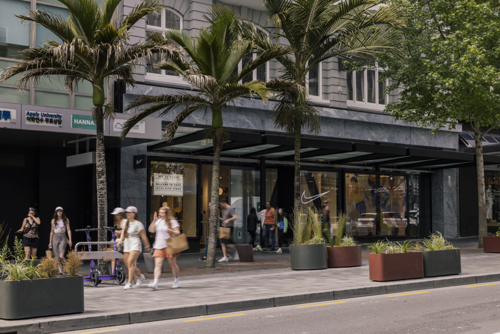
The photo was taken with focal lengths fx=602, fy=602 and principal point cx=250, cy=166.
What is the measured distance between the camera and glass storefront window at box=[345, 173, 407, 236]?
27.2m

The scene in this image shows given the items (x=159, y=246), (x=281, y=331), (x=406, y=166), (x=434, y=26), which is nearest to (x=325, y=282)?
(x=159, y=246)

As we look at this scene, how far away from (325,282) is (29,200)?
10.7m

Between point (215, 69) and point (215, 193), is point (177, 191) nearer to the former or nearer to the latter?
point (215, 193)

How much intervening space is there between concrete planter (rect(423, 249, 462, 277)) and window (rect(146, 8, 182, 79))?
11950 millimetres

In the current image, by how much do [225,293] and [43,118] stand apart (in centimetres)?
785

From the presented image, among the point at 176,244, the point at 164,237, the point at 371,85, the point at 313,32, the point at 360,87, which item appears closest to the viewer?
the point at 176,244

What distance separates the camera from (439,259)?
44.1 feet

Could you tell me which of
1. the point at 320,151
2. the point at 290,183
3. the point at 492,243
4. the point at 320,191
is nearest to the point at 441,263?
the point at 492,243

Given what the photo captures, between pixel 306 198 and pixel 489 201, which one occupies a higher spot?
pixel 306 198

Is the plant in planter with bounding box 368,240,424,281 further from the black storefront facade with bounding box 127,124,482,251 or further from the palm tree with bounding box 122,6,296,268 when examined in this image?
the palm tree with bounding box 122,6,296,268

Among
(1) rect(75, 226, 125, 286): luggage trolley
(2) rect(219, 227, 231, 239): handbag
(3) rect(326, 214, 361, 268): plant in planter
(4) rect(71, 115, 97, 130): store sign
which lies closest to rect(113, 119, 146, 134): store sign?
(4) rect(71, 115, 97, 130): store sign

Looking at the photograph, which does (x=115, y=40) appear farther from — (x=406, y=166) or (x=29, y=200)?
(x=406, y=166)

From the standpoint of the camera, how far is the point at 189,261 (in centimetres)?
1866

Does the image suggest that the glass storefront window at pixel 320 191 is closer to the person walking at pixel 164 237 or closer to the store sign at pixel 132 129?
the store sign at pixel 132 129
